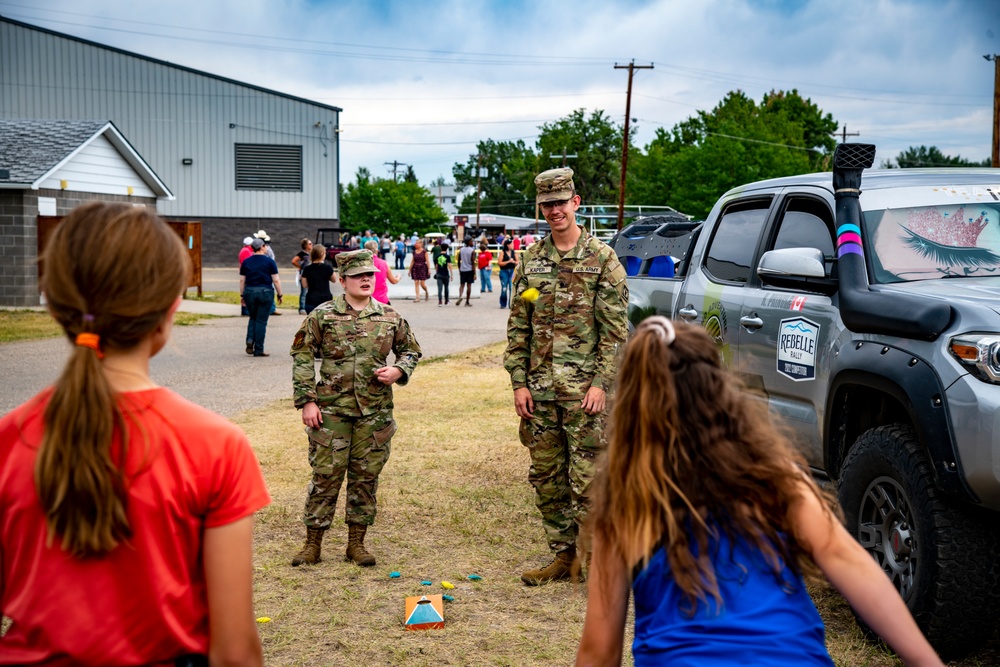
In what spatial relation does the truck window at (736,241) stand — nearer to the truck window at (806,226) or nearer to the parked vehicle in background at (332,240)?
the truck window at (806,226)

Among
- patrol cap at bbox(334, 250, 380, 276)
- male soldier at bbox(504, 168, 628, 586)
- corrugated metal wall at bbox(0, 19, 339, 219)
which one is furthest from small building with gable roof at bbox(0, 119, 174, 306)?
male soldier at bbox(504, 168, 628, 586)

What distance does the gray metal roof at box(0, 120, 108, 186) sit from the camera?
2464cm

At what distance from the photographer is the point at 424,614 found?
5.06 meters

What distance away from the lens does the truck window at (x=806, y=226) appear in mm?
5609

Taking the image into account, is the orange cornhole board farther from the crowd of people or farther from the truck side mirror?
the crowd of people

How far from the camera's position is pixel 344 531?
6902mm

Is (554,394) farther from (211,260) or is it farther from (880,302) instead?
(211,260)

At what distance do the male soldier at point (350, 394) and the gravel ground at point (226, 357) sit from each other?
5.30 feet

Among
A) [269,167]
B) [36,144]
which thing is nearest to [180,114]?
[269,167]

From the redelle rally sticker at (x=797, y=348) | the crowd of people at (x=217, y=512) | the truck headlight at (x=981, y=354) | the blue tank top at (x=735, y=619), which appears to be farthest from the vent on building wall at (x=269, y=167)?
the blue tank top at (x=735, y=619)

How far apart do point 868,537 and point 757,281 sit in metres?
1.91

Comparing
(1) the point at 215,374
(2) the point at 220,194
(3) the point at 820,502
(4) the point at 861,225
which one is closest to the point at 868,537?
(4) the point at 861,225

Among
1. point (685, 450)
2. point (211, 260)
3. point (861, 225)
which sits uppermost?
point (861, 225)

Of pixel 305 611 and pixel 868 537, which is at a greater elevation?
pixel 868 537
